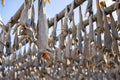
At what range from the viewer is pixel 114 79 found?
637 cm

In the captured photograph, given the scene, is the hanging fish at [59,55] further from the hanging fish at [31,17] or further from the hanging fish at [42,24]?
the hanging fish at [42,24]

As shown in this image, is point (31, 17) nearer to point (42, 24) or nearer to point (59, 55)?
point (42, 24)

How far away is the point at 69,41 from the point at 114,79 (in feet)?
8.04

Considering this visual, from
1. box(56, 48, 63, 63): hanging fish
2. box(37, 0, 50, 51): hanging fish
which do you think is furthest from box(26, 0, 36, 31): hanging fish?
box(56, 48, 63, 63): hanging fish

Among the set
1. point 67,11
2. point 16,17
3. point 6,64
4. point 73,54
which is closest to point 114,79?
point 73,54

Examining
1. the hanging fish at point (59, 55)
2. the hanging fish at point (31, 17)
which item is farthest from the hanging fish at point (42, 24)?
the hanging fish at point (59, 55)

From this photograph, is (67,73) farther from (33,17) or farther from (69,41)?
(33,17)

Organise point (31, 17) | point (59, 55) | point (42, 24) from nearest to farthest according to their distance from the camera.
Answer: point (42, 24)
point (31, 17)
point (59, 55)

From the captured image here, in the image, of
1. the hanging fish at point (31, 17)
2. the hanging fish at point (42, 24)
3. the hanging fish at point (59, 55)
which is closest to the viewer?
the hanging fish at point (42, 24)

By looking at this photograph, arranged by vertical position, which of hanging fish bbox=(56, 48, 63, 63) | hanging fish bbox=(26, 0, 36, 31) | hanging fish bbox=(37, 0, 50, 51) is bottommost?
hanging fish bbox=(37, 0, 50, 51)

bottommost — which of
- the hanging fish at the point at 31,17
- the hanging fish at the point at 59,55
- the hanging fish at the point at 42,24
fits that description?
the hanging fish at the point at 42,24

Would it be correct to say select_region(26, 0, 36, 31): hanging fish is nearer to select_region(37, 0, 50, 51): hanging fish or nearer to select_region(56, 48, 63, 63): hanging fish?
select_region(37, 0, 50, 51): hanging fish

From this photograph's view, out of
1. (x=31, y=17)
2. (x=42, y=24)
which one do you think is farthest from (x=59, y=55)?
(x=42, y=24)

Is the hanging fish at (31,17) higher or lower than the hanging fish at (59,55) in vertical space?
lower
